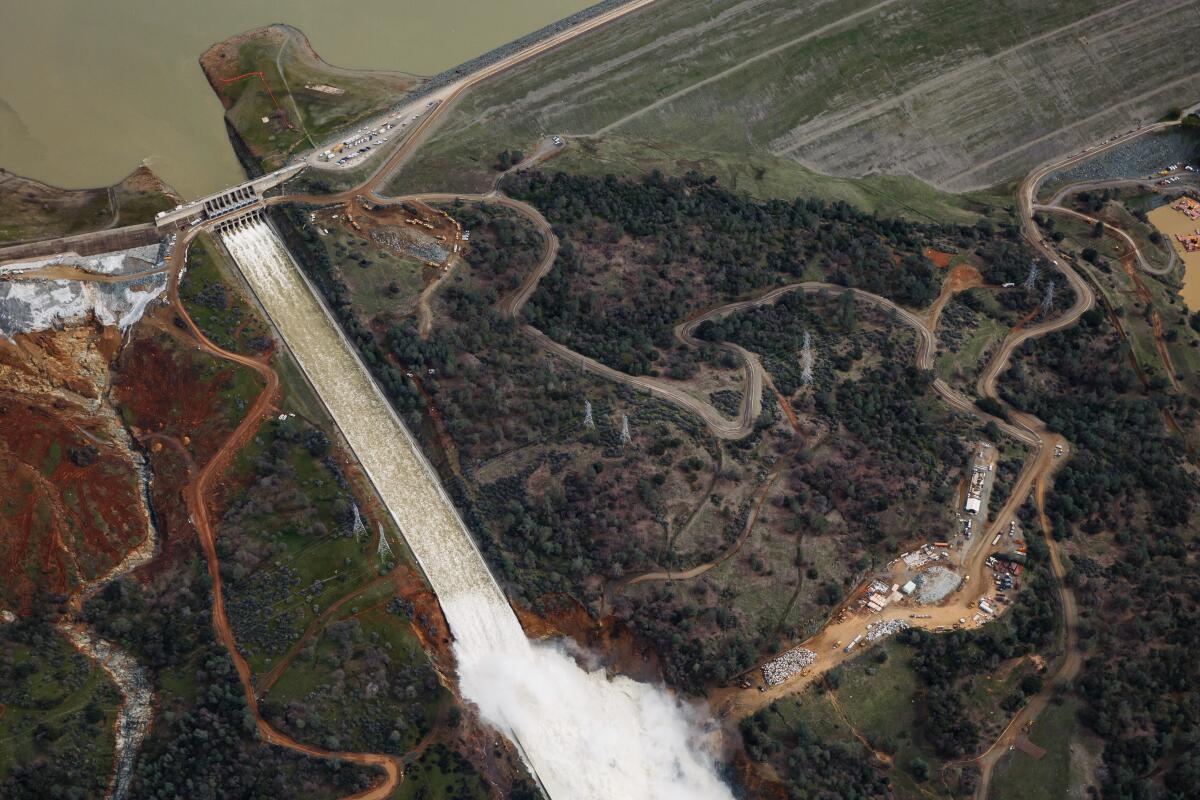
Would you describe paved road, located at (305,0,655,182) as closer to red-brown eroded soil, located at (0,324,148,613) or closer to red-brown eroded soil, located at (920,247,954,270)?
red-brown eroded soil, located at (0,324,148,613)

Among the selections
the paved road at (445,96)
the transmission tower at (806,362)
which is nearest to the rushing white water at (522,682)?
the paved road at (445,96)

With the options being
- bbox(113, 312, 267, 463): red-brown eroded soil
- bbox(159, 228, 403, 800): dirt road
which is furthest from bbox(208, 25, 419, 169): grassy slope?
bbox(113, 312, 267, 463): red-brown eroded soil

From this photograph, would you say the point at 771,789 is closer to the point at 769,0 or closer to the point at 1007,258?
the point at 1007,258

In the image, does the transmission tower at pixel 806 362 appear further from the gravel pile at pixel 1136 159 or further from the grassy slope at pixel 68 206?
the grassy slope at pixel 68 206

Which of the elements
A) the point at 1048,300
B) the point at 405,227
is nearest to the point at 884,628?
the point at 1048,300

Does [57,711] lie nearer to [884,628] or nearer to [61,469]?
[61,469]

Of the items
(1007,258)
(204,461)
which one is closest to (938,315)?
(1007,258)
